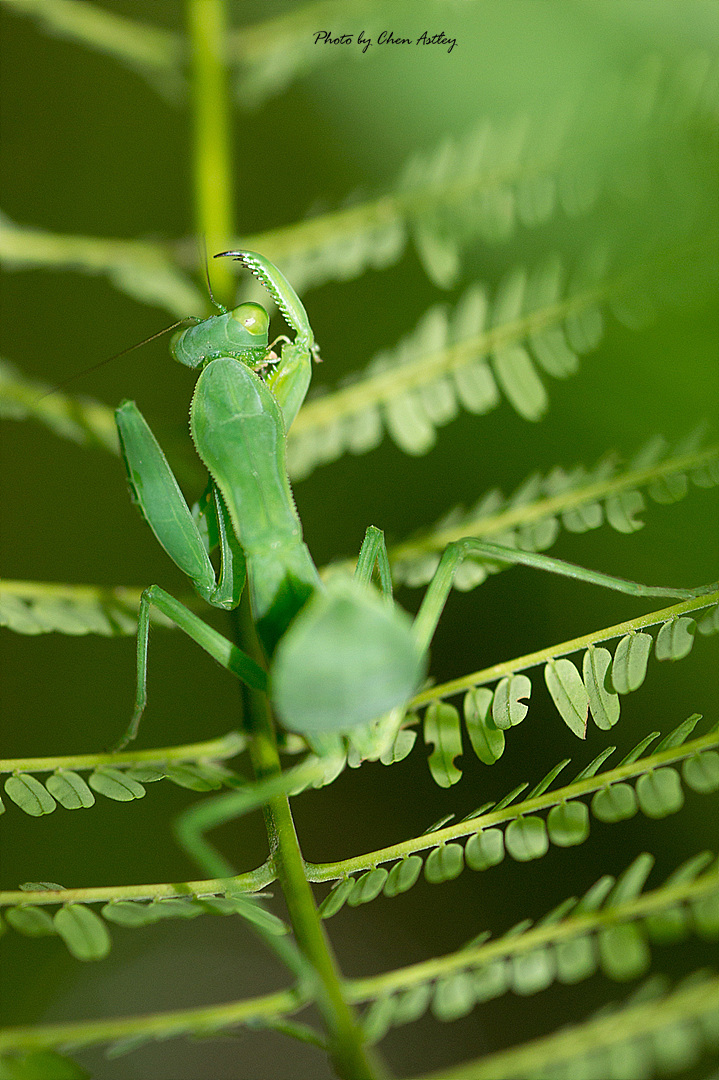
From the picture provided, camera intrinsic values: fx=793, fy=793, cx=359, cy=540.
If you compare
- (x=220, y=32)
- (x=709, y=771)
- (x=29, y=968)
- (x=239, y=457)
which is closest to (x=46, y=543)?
(x=239, y=457)

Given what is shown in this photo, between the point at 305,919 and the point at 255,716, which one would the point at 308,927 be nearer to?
the point at 305,919

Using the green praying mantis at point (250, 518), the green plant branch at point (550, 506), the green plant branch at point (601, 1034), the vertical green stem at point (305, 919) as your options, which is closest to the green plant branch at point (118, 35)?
the green praying mantis at point (250, 518)

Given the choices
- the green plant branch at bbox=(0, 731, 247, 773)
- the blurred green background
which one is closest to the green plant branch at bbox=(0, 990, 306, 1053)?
the green plant branch at bbox=(0, 731, 247, 773)

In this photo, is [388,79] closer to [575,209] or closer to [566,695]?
[575,209]

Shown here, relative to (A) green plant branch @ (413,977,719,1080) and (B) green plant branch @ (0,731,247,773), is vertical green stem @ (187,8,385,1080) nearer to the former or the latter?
(B) green plant branch @ (0,731,247,773)

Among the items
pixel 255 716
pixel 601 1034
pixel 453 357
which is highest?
pixel 453 357

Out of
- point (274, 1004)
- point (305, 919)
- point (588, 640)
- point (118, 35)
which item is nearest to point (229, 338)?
point (588, 640)

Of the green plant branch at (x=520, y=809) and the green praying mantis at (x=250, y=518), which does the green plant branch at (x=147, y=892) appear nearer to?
the green plant branch at (x=520, y=809)
